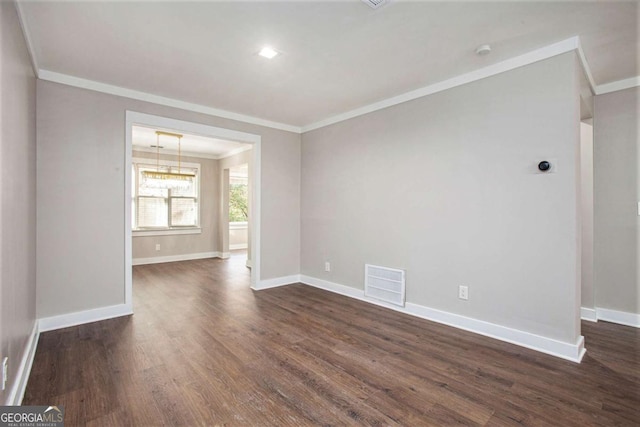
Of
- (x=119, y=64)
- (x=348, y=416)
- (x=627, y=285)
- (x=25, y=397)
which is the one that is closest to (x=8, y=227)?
(x=25, y=397)

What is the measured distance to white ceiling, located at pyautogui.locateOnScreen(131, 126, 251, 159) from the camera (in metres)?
5.80

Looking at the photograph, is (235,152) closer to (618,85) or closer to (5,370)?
(5,370)

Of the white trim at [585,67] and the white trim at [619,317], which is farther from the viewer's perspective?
the white trim at [619,317]

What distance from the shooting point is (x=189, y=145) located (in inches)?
259

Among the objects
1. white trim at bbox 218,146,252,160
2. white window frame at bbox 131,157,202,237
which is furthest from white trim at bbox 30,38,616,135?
white window frame at bbox 131,157,202,237

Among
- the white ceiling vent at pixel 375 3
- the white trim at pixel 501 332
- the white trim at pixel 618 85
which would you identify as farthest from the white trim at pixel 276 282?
the white trim at pixel 618 85

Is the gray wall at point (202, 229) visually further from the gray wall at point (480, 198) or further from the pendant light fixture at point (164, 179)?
the gray wall at point (480, 198)

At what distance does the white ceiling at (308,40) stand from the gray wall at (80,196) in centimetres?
34

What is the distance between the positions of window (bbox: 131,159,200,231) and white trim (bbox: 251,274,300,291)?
311 cm

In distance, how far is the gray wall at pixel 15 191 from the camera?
5.32ft

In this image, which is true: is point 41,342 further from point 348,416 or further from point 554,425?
point 554,425

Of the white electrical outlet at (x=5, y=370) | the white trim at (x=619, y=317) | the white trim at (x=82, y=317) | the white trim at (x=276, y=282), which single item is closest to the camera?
the white electrical outlet at (x=5, y=370)

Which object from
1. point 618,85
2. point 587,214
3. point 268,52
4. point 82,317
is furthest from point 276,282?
point 618,85

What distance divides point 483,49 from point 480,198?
1.33 metres
